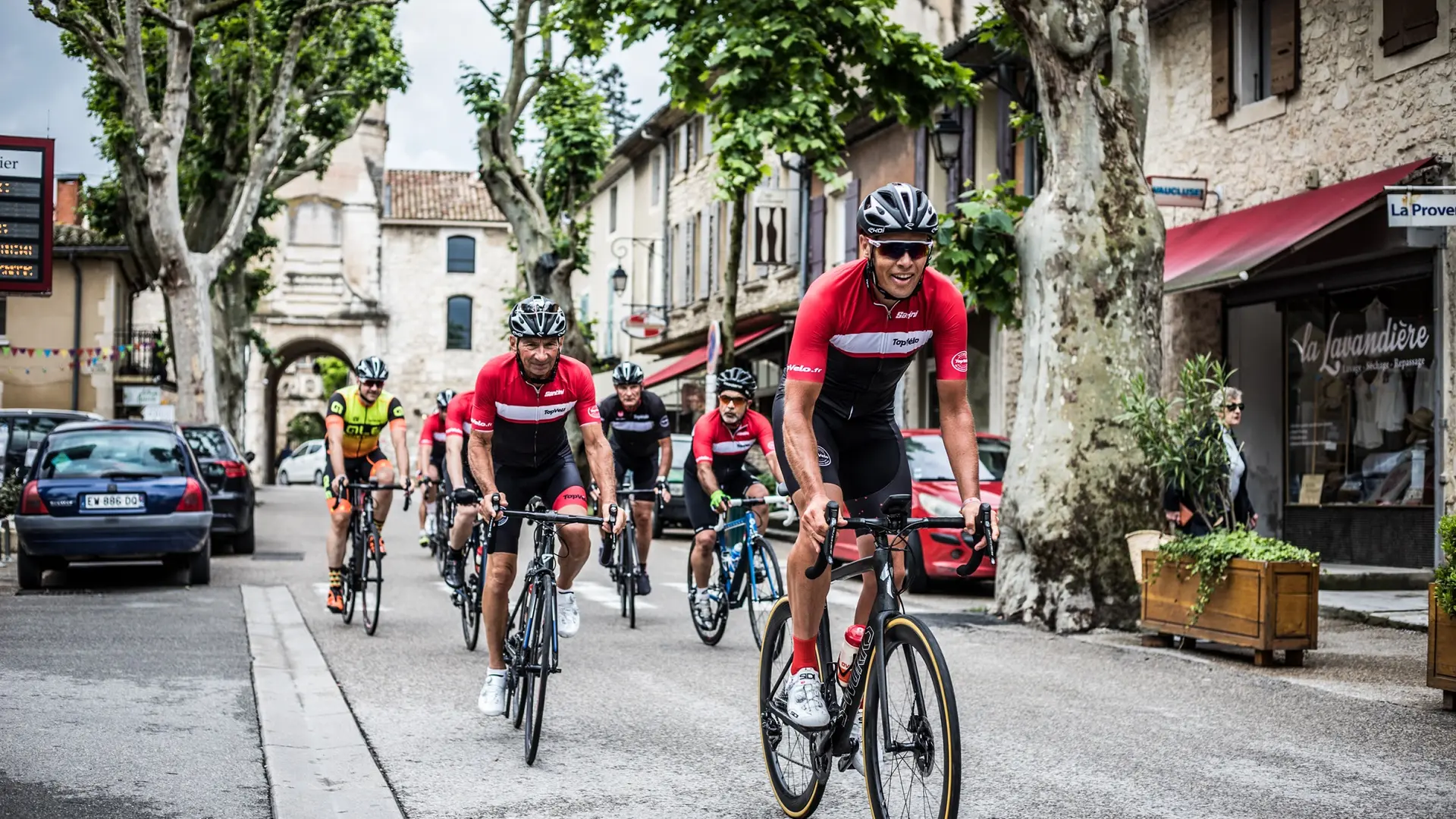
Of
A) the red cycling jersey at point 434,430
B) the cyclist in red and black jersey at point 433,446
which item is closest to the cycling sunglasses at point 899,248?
the cyclist in red and black jersey at point 433,446

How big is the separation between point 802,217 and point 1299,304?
15265 mm

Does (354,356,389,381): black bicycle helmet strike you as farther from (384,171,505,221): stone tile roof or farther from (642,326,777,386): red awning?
(384,171,505,221): stone tile roof

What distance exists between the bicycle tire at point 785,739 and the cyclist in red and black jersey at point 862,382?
145mm

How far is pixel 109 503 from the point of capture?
14.4m

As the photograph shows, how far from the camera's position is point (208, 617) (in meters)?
12.3

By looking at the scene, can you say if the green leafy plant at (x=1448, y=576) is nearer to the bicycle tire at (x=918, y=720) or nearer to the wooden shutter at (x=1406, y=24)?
the bicycle tire at (x=918, y=720)

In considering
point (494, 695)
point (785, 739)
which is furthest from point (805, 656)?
point (494, 695)

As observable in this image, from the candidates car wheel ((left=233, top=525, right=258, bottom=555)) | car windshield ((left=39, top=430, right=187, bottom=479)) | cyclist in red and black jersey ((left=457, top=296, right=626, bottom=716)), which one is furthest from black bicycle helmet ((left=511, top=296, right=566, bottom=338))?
car wheel ((left=233, top=525, right=258, bottom=555))

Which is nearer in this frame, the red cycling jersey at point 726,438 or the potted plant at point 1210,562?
the potted plant at point 1210,562

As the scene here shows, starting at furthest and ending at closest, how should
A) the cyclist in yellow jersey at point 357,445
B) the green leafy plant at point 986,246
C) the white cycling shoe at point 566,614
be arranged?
the green leafy plant at point 986,246
the cyclist in yellow jersey at point 357,445
the white cycling shoe at point 566,614

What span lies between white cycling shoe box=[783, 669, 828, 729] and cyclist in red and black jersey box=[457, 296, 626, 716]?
5.84 ft

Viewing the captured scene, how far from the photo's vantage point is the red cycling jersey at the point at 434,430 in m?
15.7

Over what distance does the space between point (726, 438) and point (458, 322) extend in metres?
55.6

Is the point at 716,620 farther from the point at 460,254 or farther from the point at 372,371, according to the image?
the point at 460,254
